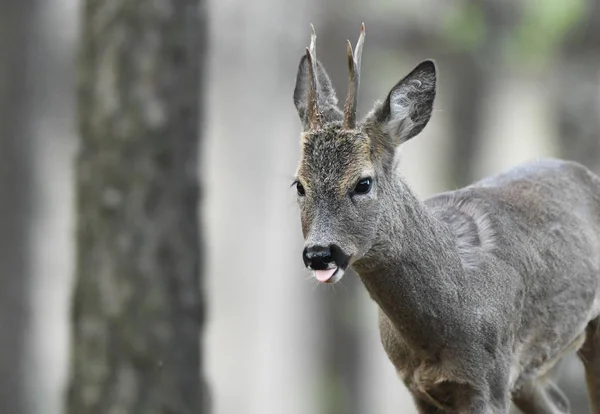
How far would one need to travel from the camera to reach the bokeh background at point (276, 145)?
1550cm

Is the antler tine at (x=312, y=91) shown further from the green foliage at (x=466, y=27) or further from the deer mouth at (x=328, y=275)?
the green foliage at (x=466, y=27)

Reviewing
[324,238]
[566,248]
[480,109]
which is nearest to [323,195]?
[324,238]

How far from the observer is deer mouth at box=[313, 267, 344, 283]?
690cm

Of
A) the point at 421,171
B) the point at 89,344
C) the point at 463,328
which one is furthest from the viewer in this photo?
the point at 421,171

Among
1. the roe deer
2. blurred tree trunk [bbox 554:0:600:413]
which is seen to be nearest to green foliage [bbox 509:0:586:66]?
blurred tree trunk [bbox 554:0:600:413]

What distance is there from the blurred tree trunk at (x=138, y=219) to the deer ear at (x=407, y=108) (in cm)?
362

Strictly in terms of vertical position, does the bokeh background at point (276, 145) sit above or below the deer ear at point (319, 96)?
below

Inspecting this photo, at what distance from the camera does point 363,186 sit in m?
7.30

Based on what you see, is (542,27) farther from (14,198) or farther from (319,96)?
(319,96)

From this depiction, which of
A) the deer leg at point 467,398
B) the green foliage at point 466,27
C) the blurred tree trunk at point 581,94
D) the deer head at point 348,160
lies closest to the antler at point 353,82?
the deer head at point 348,160

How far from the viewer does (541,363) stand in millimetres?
8523

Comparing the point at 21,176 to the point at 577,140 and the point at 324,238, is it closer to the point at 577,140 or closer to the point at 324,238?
the point at 577,140

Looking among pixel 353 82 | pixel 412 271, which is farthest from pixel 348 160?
pixel 412 271

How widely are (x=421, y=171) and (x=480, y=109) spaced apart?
12341mm
